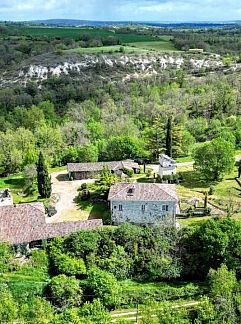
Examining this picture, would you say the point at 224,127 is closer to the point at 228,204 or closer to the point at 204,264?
the point at 228,204

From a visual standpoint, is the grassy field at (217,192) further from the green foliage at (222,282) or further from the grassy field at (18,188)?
the grassy field at (18,188)

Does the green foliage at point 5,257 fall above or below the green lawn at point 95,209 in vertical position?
above

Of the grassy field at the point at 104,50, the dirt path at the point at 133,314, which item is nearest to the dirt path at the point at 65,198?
the dirt path at the point at 133,314

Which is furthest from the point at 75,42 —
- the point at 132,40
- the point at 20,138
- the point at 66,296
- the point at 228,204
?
the point at 66,296

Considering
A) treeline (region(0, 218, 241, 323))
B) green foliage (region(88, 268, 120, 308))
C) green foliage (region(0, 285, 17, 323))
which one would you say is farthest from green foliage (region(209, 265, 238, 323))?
green foliage (region(0, 285, 17, 323))

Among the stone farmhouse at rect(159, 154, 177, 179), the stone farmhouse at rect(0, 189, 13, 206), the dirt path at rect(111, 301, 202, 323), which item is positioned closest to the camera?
the dirt path at rect(111, 301, 202, 323)

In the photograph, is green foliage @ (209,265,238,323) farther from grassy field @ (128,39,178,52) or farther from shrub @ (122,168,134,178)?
grassy field @ (128,39,178,52)
